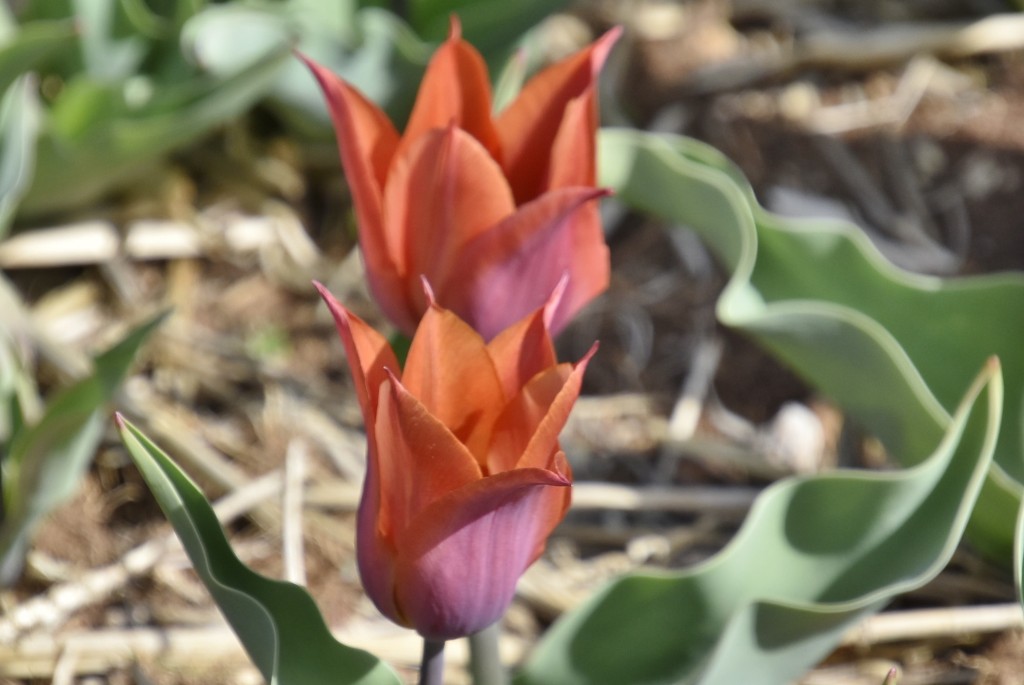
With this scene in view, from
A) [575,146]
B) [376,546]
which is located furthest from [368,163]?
[376,546]

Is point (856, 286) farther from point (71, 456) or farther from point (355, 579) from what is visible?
point (71, 456)

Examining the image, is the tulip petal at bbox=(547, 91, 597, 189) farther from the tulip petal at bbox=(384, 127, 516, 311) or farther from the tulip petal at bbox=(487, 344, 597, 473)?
the tulip petal at bbox=(487, 344, 597, 473)

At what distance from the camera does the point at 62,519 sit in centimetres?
114

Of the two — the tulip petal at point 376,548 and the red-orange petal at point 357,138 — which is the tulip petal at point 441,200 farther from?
the tulip petal at point 376,548

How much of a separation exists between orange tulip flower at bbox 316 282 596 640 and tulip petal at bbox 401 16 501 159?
17 cm

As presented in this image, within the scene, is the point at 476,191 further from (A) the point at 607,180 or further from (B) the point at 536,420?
(A) the point at 607,180

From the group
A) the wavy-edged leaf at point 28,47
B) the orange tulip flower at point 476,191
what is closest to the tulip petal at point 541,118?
the orange tulip flower at point 476,191

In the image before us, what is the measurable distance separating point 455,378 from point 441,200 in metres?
0.13

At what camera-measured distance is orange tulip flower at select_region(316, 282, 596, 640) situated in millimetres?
596

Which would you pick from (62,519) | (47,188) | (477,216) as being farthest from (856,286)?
(47,188)

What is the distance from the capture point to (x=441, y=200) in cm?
71

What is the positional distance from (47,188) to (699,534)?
765 mm

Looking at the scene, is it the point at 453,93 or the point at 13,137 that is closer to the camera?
the point at 453,93

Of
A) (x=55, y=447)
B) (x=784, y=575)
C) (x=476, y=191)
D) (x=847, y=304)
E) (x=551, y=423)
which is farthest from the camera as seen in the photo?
(x=847, y=304)
